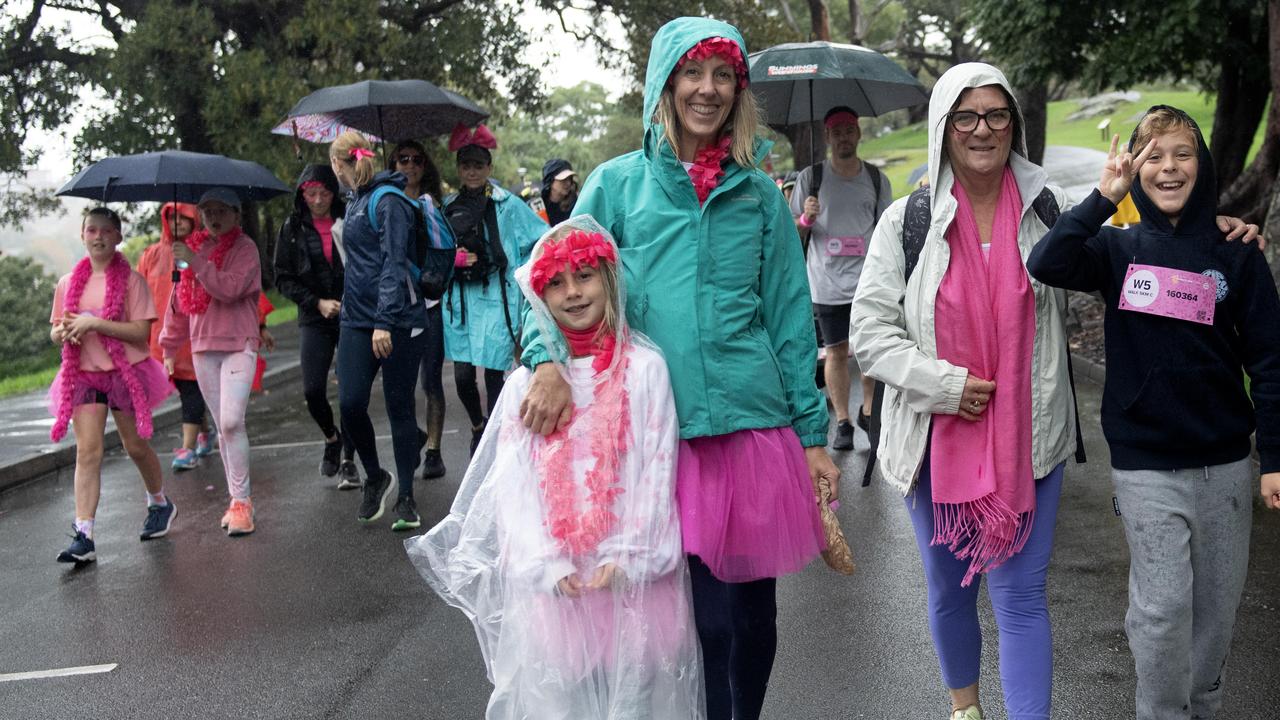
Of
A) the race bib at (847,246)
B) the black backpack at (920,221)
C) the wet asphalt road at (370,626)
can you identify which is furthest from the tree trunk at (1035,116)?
the black backpack at (920,221)

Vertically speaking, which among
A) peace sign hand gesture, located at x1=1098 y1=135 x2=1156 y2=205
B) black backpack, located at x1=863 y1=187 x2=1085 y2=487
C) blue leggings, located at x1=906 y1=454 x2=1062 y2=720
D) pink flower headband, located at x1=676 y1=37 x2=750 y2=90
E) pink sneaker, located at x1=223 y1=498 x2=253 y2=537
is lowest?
pink sneaker, located at x1=223 y1=498 x2=253 y2=537

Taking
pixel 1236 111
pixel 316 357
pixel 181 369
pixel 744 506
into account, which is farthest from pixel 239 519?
pixel 1236 111

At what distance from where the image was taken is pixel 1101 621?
4.83m

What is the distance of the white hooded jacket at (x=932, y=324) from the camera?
3.49 metres

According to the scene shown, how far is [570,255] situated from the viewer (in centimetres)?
324

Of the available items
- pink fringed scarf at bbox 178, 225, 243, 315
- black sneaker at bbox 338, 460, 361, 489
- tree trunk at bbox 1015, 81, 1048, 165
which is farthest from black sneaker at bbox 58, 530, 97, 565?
tree trunk at bbox 1015, 81, 1048, 165

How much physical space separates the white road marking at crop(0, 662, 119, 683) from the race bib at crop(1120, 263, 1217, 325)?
4142 mm

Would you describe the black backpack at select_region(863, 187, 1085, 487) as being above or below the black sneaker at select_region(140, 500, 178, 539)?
above

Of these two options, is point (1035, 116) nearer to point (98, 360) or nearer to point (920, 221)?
point (98, 360)

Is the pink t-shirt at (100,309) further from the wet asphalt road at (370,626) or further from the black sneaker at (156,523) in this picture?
the wet asphalt road at (370,626)

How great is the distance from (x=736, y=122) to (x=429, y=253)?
12.3 ft

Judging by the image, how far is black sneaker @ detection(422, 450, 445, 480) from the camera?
8.23 m

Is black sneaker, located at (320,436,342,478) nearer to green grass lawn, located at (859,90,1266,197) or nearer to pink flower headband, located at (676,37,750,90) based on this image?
pink flower headband, located at (676,37,750,90)

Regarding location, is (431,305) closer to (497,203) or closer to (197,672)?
(497,203)
